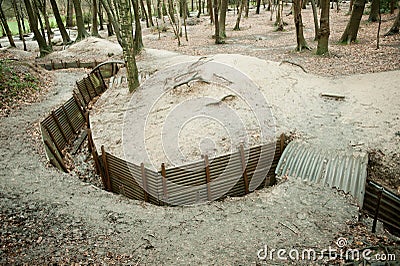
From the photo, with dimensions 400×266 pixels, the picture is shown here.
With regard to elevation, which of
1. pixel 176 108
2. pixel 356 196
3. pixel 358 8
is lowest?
pixel 356 196

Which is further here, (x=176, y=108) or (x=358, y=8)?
(x=358, y=8)

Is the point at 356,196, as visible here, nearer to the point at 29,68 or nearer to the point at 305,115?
the point at 305,115

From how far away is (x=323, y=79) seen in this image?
14.0 meters

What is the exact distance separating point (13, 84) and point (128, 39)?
19.3ft

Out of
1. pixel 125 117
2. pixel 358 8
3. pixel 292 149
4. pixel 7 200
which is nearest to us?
pixel 7 200

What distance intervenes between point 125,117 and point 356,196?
28.2ft

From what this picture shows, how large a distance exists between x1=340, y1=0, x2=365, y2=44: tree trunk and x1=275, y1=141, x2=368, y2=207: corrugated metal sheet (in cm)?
1328

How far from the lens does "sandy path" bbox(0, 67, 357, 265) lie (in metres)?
5.88

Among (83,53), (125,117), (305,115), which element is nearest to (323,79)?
(305,115)

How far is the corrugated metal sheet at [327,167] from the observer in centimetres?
762

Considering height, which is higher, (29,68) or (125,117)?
(29,68)

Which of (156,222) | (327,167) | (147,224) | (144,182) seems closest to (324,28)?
(327,167)

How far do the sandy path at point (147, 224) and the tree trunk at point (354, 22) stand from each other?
48.9ft

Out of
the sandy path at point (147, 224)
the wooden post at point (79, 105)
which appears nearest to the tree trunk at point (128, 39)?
the wooden post at point (79, 105)
